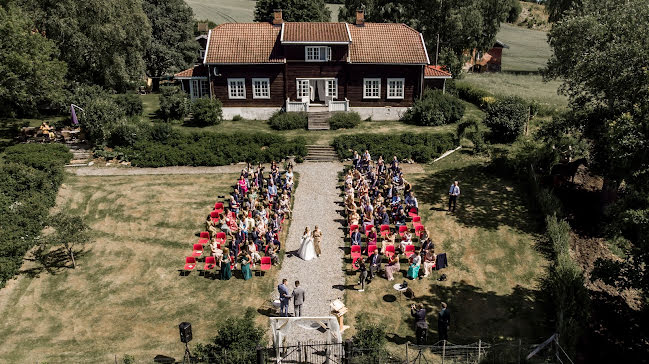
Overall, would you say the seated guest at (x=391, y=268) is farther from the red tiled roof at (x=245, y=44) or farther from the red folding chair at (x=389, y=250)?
the red tiled roof at (x=245, y=44)

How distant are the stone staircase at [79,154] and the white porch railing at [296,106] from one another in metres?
14.7

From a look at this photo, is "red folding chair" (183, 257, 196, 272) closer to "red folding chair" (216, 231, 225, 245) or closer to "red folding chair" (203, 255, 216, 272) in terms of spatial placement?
"red folding chair" (203, 255, 216, 272)

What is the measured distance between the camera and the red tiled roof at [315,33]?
127 feet

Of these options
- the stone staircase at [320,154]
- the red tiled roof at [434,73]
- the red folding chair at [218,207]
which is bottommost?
the red folding chair at [218,207]

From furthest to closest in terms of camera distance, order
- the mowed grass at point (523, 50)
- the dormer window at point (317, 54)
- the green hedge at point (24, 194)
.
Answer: the mowed grass at point (523, 50), the dormer window at point (317, 54), the green hedge at point (24, 194)

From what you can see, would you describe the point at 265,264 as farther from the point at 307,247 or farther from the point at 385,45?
the point at 385,45

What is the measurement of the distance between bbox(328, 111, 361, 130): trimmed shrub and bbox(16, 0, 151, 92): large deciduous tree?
57.5 feet

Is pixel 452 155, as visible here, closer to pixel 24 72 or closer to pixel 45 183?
pixel 45 183

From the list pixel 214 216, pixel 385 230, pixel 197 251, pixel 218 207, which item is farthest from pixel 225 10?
pixel 385 230

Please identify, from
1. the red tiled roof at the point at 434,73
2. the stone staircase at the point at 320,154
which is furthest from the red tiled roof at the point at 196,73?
the red tiled roof at the point at 434,73

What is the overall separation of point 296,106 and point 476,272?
73.5 feet

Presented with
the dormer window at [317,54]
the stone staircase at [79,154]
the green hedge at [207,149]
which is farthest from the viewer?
the dormer window at [317,54]

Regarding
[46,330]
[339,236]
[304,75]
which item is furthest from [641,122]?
[304,75]

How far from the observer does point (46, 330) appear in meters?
18.2
